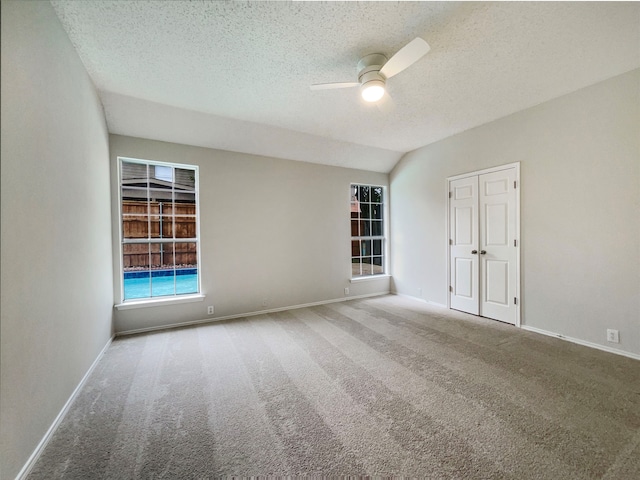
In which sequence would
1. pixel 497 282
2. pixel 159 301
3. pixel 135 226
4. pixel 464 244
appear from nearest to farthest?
pixel 159 301
pixel 135 226
pixel 497 282
pixel 464 244

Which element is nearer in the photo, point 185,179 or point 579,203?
point 579,203

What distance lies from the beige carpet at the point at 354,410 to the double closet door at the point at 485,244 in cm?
70

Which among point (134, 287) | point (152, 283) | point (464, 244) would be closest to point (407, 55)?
point (464, 244)

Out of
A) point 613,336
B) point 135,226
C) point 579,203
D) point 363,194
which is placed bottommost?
point 613,336

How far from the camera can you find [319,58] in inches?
85.9

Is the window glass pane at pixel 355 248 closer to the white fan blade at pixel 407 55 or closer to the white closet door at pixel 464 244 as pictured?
the white closet door at pixel 464 244

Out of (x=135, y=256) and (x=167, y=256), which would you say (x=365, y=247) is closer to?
(x=167, y=256)

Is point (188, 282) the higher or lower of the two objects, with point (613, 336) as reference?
higher

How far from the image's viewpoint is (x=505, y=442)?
149 centimetres

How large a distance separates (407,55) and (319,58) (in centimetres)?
77

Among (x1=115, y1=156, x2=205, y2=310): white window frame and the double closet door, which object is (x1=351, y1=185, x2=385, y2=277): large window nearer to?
the double closet door

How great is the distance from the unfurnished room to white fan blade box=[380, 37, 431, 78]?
25 mm

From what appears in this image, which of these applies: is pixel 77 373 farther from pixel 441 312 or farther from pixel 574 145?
pixel 574 145

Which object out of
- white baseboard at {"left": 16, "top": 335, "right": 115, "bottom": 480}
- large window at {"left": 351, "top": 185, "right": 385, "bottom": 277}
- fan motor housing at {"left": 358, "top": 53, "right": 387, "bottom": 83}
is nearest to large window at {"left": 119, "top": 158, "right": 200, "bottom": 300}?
white baseboard at {"left": 16, "top": 335, "right": 115, "bottom": 480}
